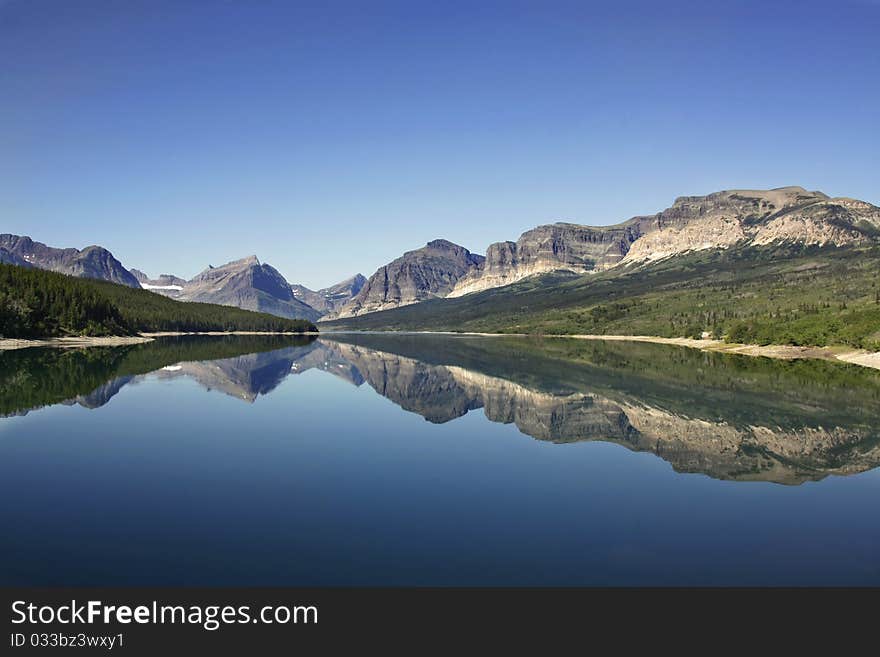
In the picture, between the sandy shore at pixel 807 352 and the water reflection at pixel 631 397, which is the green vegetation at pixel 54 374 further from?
the sandy shore at pixel 807 352

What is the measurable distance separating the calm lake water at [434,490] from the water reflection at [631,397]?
20.6 inches

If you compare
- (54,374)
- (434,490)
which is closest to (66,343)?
(54,374)

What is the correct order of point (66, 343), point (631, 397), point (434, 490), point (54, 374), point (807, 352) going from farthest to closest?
point (66, 343) < point (807, 352) < point (54, 374) < point (631, 397) < point (434, 490)

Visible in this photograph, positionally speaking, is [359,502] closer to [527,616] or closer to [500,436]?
[527,616]

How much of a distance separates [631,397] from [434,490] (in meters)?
50.2

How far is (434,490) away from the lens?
1222 inches

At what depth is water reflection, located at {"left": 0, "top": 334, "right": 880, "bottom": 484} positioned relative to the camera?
4434cm

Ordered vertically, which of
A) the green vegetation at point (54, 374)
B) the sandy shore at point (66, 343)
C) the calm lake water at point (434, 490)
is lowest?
the calm lake water at point (434, 490)

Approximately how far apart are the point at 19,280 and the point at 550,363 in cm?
15063

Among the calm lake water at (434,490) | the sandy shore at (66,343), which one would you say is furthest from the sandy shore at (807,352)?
the sandy shore at (66,343)

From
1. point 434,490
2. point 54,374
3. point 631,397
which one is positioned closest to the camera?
point 434,490

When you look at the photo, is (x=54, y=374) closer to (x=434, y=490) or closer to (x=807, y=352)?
(x=434, y=490)

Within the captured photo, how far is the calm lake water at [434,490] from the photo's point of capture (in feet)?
67.4

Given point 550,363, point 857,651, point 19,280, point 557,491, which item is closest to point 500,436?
point 557,491
